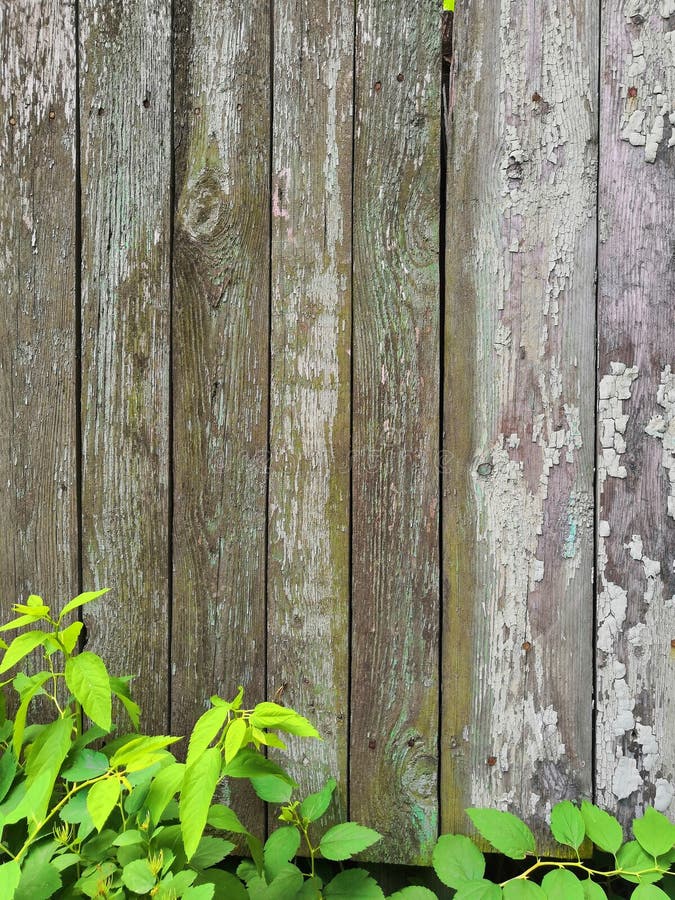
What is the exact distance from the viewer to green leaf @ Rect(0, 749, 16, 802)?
1.21 metres

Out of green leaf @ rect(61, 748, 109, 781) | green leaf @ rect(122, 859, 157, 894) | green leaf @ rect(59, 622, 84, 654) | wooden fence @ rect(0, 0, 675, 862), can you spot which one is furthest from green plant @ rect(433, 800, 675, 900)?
green leaf @ rect(59, 622, 84, 654)

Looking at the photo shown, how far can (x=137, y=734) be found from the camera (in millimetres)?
1372

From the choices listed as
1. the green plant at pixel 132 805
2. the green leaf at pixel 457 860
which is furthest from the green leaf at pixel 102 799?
the green leaf at pixel 457 860

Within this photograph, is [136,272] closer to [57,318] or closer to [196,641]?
[57,318]

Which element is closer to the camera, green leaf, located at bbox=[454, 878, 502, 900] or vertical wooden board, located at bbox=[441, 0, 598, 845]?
green leaf, located at bbox=[454, 878, 502, 900]

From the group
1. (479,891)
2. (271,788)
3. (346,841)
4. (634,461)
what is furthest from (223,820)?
(634,461)

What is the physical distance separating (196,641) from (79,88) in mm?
1165

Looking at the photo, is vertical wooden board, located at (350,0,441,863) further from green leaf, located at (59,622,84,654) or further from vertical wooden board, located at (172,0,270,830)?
green leaf, located at (59,622,84,654)

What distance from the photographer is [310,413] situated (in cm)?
135

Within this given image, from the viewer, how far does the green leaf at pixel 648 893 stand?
1078 mm

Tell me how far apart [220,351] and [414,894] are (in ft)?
3.55

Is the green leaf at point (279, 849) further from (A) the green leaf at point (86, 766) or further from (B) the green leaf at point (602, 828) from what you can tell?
(B) the green leaf at point (602, 828)

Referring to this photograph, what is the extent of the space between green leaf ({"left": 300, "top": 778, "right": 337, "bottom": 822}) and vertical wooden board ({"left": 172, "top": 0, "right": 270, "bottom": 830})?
159mm

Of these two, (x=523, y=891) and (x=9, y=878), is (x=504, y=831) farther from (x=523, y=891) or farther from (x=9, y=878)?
(x=9, y=878)
